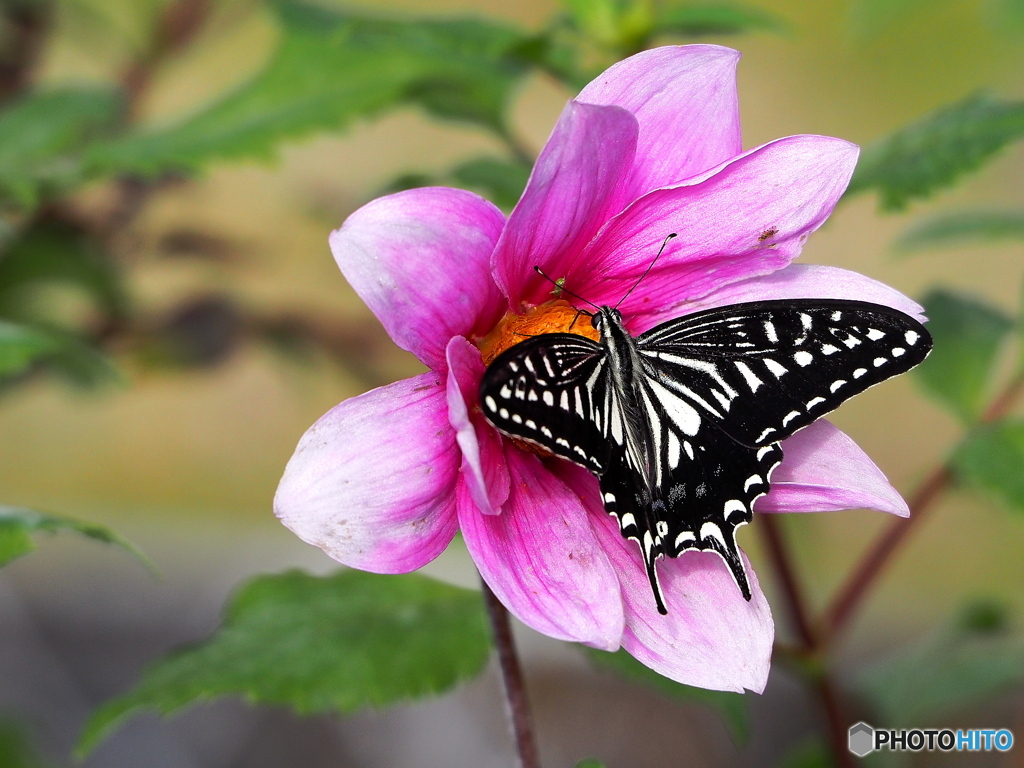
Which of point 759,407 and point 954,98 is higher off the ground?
point 759,407

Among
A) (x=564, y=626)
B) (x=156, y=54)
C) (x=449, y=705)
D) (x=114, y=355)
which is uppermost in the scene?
(x=156, y=54)

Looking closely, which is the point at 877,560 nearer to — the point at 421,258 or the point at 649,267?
the point at 649,267

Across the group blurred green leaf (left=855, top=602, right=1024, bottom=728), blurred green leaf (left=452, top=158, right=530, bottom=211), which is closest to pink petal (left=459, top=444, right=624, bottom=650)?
blurred green leaf (left=452, top=158, right=530, bottom=211)

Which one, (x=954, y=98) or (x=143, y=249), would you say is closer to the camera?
(x=143, y=249)

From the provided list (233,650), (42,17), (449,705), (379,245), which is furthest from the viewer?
(449,705)

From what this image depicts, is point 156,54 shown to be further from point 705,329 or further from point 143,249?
point 705,329

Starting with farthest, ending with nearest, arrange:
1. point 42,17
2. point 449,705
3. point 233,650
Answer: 1. point 449,705
2. point 42,17
3. point 233,650

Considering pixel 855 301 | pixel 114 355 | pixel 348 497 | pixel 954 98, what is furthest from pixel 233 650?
pixel 954 98

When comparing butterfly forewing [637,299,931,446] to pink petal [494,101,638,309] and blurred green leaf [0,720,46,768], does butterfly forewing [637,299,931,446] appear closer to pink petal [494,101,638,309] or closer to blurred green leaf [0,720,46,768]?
pink petal [494,101,638,309]
